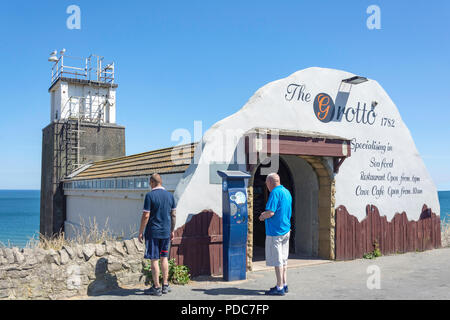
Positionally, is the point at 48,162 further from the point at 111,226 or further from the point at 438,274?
the point at 438,274

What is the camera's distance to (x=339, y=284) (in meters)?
7.43

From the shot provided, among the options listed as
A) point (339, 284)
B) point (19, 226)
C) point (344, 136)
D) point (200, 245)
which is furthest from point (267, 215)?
point (19, 226)

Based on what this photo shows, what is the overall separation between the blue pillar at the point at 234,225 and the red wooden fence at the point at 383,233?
10.8 ft

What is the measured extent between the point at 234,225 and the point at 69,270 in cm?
294

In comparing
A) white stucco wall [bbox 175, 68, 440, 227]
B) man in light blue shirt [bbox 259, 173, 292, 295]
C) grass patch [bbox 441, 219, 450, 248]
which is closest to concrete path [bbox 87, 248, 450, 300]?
man in light blue shirt [bbox 259, 173, 292, 295]

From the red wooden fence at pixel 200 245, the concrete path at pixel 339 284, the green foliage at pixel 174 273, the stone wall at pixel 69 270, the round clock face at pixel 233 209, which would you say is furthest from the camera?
the red wooden fence at pixel 200 245

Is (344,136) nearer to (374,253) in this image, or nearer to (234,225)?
(374,253)

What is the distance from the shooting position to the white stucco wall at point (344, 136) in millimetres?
8188

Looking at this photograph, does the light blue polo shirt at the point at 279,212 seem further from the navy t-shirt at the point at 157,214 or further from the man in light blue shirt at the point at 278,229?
the navy t-shirt at the point at 157,214

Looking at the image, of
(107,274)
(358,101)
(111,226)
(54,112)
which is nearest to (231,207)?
(107,274)

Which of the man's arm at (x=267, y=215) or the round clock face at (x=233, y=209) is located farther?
the round clock face at (x=233, y=209)

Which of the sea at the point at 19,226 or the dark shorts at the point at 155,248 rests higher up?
the dark shorts at the point at 155,248

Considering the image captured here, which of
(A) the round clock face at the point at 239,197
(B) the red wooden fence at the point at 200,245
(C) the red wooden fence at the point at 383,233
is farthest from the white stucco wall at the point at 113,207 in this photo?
(C) the red wooden fence at the point at 383,233

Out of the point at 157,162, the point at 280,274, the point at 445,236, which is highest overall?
the point at 157,162
